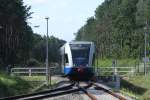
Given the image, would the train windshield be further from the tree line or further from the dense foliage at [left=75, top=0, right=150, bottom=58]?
the dense foliage at [left=75, top=0, right=150, bottom=58]

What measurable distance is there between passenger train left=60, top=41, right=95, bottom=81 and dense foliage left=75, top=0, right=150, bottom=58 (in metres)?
71.2

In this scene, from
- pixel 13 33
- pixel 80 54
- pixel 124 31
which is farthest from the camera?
pixel 124 31

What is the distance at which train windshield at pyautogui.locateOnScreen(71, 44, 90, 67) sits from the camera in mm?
43469

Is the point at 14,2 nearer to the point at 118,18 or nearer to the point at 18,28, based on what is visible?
the point at 18,28

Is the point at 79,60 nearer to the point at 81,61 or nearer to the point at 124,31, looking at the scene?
the point at 81,61

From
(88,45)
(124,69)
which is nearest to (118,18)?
(124,69)

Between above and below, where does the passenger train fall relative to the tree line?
below

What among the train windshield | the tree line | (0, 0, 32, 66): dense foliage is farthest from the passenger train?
(0, 0, 32, 66): dense foliage

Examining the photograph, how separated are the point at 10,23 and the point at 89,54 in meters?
34.2

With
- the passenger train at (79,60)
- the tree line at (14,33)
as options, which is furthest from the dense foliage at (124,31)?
the passenger train at (79,60)

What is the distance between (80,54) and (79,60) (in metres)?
0.51

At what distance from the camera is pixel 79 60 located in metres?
43.6

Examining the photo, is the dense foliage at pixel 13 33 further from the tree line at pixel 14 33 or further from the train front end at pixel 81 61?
the train front end at pixel 81 61

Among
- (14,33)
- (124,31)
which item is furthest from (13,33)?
(124,31)
